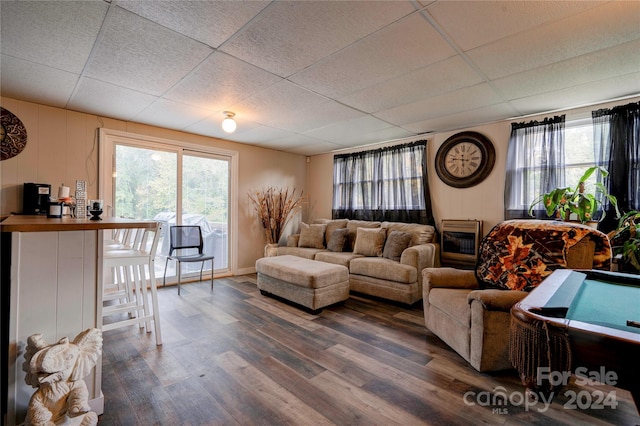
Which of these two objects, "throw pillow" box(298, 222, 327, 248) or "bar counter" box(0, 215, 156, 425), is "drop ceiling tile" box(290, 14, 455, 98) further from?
"throw pillow" box(298, 222, 327, 248)

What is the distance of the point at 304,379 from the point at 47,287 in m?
1.61

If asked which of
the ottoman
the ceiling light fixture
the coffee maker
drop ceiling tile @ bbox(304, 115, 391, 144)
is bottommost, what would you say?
the ottoman

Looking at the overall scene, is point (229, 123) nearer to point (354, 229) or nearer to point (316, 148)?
point (316, 148)

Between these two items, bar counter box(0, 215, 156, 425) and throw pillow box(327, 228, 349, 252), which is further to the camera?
throw pillow box(327, 228, 349, 252)

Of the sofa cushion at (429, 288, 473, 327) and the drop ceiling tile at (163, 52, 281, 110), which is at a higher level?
the drop ceiling tile at (163, 52, 281, 110)

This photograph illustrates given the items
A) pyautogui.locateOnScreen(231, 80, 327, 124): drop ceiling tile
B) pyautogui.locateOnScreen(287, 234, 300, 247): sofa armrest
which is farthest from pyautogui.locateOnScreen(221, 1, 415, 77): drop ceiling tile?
pyautogui.locateOnScreen(287, 234, 300, 247): sofa armrest

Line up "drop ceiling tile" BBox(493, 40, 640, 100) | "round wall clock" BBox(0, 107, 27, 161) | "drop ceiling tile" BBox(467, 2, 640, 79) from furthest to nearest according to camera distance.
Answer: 1. "round wall clock" BBox(0, 107, 27, 161)
2. "drop ceiling tile" BBox(493, 40, 640, 100)
3. "drop ceiling tile" BBox(467, 2, 640, 79)

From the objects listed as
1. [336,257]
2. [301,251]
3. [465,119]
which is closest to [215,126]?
[301,251]

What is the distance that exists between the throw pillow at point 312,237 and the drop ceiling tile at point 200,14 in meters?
3.60

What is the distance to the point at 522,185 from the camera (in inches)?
139

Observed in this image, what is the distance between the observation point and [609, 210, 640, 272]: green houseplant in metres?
2.47

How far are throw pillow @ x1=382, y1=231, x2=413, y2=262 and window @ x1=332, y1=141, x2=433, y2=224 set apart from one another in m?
0.68

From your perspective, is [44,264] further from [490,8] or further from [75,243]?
[490,8]

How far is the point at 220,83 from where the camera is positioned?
8.84 feet
